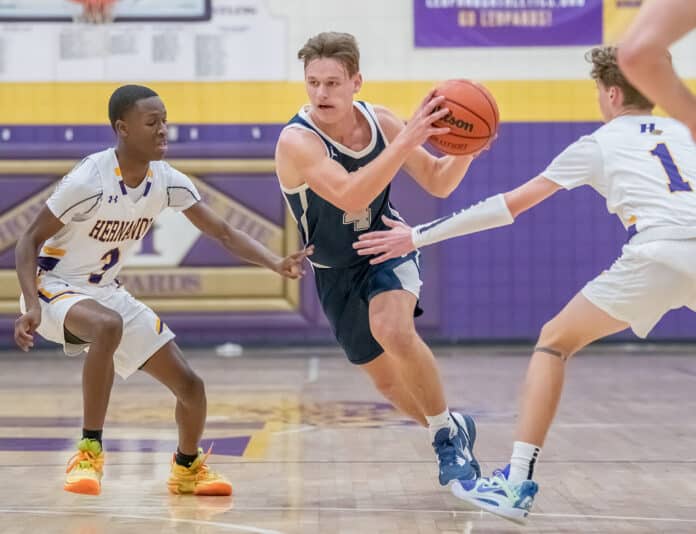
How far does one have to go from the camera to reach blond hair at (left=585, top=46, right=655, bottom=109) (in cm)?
390

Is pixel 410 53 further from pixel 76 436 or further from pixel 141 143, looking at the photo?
pixel 141 143

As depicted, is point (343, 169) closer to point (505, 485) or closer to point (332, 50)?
point (332, 50)

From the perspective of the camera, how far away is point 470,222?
393 centimetres

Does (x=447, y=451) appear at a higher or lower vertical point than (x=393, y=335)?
lower

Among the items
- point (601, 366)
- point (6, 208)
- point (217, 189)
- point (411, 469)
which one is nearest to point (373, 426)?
point (411, 469)

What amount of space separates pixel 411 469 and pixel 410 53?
7.03 metres

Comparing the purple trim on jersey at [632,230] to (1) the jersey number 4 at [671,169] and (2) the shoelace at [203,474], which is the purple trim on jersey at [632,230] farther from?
(2) the shoelace at [203,474]

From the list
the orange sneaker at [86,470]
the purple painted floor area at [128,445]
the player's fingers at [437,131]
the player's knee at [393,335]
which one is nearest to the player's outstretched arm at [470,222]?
the player's fingers at [437,131]

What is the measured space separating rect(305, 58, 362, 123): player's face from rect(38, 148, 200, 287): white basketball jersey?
80cm

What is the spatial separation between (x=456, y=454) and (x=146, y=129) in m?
1.69

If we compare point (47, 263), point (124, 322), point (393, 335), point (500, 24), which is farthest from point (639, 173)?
point (500, 24)

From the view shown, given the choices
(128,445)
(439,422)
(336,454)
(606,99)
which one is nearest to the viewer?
(606,99)

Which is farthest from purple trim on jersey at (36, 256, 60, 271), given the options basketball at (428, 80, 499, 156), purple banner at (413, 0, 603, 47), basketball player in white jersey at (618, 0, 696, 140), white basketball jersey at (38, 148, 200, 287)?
purple banner at (413, 0, 603, 47)

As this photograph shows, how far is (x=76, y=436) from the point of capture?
20.8ft
